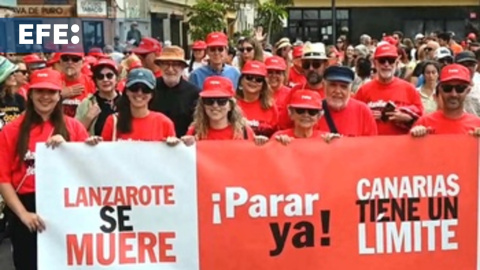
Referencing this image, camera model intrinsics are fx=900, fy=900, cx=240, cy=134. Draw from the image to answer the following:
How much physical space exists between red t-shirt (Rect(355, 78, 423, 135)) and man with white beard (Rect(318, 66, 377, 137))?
0.59 meters

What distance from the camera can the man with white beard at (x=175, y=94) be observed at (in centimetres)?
727

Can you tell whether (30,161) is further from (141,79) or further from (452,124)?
(452,124)

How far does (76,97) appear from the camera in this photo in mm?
8148

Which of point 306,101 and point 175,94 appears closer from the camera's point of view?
point 306,101

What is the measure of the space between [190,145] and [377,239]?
1323 millimetres

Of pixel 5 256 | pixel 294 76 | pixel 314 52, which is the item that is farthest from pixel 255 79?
pixel 5 256

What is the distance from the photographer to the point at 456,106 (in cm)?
584

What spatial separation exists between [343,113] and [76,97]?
2961 millimetres

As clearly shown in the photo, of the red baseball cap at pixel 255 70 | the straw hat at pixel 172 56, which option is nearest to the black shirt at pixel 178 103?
the straw hat at pixel 172 56

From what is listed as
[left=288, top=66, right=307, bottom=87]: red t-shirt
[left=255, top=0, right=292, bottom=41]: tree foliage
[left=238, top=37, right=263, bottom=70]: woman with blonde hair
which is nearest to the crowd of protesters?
[left=288, top=66, right=307, bottom=87]: red t-shirt

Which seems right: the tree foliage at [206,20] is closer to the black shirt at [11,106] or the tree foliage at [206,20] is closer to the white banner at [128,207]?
the black shirt at [11,106]

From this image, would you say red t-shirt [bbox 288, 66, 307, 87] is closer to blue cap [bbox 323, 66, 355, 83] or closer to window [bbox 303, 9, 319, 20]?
blue cap [bbox 323, 66, 355, 83]

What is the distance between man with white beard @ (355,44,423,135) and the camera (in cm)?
666

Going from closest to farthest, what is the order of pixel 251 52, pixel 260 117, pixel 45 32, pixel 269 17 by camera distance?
pixel 260 117
pixel 251 52
pixel 45 32
pixel 269 17
